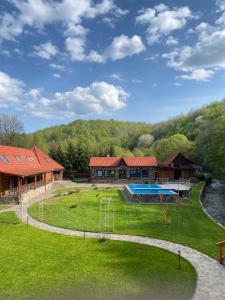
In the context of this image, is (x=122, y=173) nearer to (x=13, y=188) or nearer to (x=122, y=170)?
(x=122, y=170)

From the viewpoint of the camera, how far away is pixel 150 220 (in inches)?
771

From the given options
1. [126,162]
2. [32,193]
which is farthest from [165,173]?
[32,193]

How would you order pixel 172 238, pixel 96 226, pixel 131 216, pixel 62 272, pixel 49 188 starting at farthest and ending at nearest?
pixel 49 188
pixel 131 216
pixel 96 226
pixel 172 238
pixel 62 272

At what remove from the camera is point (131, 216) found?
20.8 metres

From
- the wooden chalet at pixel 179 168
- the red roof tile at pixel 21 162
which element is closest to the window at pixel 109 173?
the wooden chalet at pixel 179 168

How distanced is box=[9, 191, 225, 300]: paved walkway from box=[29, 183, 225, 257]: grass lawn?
0.62 m

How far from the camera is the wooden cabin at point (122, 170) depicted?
156 feet

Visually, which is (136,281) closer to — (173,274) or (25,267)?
(173,274)

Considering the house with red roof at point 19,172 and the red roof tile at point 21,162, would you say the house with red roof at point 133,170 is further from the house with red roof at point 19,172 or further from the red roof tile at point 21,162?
the house with red roof at point 19,172

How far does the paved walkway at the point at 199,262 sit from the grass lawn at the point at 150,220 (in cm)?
62

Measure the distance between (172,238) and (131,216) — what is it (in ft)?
18.2

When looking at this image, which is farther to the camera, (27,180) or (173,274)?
A: (27,180)

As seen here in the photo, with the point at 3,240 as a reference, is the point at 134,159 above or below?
above

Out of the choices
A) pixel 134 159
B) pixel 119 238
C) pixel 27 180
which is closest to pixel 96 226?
pixel 119 238
